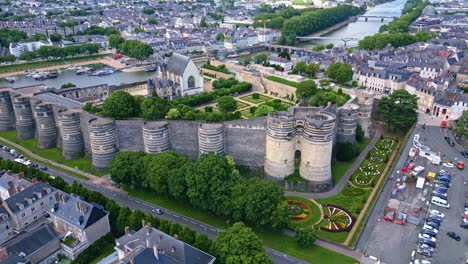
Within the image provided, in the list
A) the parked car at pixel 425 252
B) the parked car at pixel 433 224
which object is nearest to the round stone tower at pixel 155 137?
the parked car at pixel 425 252

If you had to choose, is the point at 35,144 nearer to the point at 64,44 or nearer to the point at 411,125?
the point at 411,125

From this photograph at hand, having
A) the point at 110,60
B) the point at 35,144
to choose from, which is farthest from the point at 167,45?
the point at 35,144

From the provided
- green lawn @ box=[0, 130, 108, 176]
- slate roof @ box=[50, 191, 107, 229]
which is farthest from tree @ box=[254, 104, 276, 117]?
slate roof @ box=[50, 191, 107, 229]

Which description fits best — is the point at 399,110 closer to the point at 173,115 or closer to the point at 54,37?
the point at 173,115

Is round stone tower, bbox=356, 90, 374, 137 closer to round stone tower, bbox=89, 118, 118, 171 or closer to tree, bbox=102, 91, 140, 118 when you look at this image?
tree, bbox=102, 91, 140, 118

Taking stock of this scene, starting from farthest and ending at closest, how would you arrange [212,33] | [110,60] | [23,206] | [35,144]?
[212,33]
[110,60]
[35,144]
[23,206]

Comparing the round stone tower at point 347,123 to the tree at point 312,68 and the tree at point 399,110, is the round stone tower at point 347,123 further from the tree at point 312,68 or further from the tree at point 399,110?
the tree at point 312,68

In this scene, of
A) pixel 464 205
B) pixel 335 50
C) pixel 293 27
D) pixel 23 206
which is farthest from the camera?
pixel 293 27
